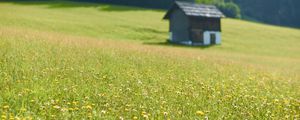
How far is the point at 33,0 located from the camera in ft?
261

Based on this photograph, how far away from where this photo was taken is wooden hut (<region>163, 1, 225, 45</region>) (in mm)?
53031

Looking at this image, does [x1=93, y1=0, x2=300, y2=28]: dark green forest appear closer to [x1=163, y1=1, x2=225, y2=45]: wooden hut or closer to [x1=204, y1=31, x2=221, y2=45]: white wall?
[x1=163, y1=1, x2=225, y2=45]: wooden hut

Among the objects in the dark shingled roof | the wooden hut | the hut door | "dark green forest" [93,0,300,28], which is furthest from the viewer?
"dark green forest" [93,0,300,28]

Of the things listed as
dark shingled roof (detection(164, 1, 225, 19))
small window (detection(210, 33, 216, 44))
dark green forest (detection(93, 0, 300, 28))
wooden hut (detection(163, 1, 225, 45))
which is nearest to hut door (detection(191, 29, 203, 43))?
wooden hut (detection(163, 1, 225, 45))

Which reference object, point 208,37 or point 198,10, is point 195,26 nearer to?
point 198,10

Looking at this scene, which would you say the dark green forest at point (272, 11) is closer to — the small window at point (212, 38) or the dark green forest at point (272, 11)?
the dark green forest at point (272, 11)

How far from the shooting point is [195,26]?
53250 mm

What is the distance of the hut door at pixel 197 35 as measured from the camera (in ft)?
175

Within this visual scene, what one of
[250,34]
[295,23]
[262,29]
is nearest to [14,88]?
[250,34]

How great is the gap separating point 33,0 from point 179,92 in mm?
74195

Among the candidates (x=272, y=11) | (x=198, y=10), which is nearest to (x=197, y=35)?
(x=198, y=10)

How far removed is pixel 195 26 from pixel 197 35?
1147mm

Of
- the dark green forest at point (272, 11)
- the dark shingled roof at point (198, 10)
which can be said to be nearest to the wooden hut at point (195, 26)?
the dark shingled roof at point (198, 10)

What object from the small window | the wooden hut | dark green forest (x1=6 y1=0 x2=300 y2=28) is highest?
the wooden hut
